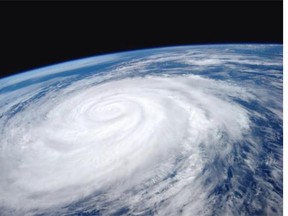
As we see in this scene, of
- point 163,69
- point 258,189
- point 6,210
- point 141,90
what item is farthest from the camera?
point 163,69

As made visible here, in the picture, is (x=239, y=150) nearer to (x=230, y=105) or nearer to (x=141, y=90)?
(x=230, y=105)

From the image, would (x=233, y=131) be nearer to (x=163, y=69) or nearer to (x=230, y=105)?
(x=230, y=105)

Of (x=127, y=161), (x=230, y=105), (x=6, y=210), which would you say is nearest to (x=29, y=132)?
(x=6, y=210)

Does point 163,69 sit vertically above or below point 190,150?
above

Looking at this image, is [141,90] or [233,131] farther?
[141,90]

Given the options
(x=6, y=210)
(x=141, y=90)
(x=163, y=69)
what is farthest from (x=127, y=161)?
(x=163, y=69)

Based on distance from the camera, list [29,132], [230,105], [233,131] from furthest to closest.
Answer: [29,132] < [230,105] < [233,131]
